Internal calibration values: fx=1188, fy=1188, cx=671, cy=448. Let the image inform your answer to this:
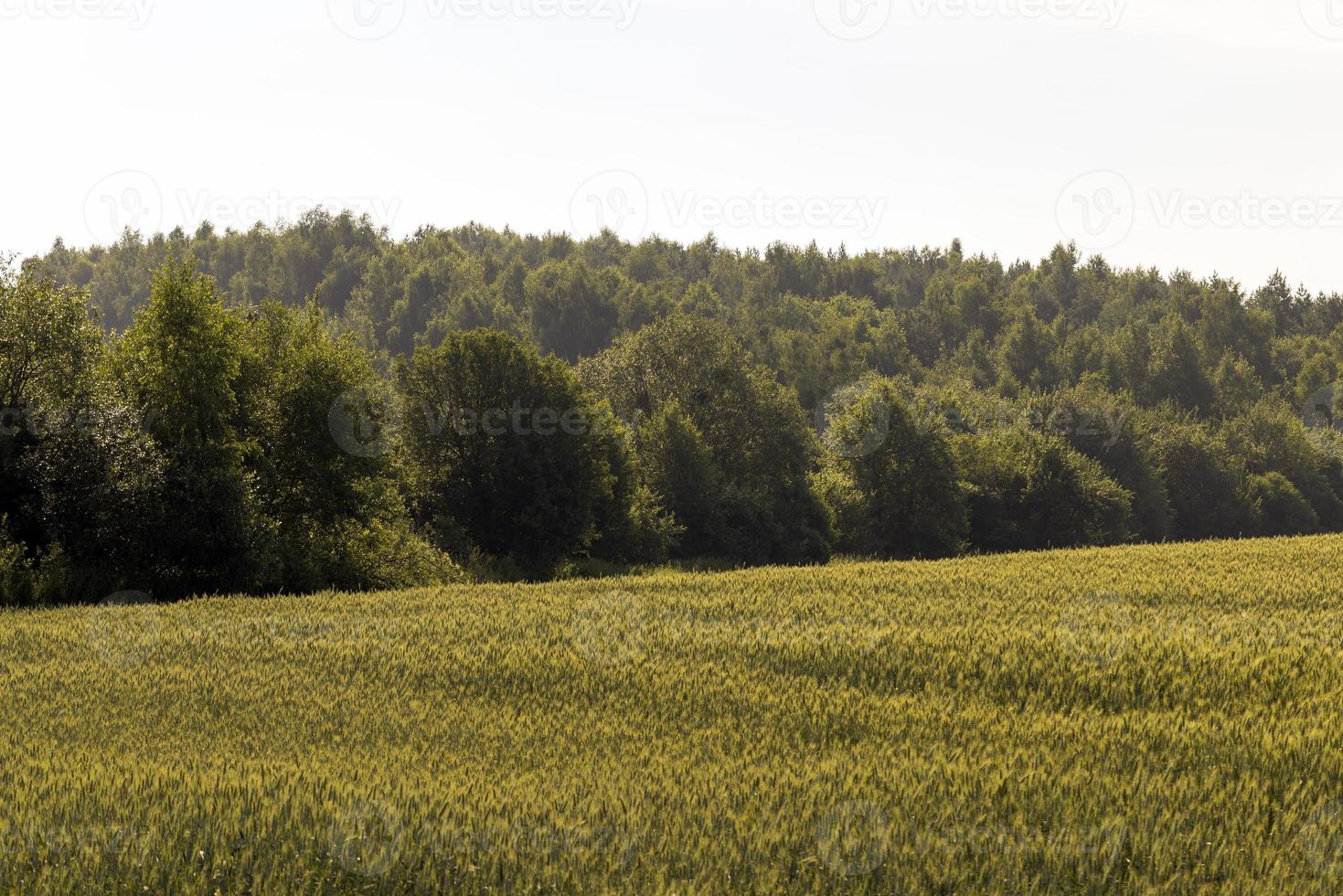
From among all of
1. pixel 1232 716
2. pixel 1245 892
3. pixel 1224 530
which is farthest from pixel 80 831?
pixel 1224 530

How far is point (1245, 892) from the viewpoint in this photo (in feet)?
27.7

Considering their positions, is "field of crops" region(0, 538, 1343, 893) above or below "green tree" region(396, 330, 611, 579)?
below

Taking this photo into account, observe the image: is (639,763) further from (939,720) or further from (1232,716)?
(1232,716)

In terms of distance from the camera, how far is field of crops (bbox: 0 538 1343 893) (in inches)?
352

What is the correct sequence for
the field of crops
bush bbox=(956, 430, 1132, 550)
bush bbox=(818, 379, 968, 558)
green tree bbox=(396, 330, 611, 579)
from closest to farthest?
the field of crops → green tree bbox=(396, 330, 611, 579) → bush bbox=(818, 379, 968, 558) → bush bbox=(956, 430, 1132, 550)

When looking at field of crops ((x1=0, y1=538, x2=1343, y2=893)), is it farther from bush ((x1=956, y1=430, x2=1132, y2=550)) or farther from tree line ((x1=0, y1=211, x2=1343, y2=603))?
bush ((x1=956, y1=430, x2=1132, y2=550))

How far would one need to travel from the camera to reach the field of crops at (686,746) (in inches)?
352

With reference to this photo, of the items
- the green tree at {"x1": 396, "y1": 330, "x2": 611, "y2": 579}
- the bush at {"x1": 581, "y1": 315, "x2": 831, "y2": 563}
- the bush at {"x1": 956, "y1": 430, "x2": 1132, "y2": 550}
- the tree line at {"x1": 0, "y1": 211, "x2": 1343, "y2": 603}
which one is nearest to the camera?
the tree line at {"x1": 0, "y1": 211, "x2": 1343, "y2": 603}

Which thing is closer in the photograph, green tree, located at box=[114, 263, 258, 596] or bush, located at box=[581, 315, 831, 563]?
green tree, located at box=[114, 263, 258, 596]

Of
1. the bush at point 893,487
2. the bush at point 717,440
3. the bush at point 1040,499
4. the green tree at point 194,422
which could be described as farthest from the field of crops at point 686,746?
the bush at point 1040,499

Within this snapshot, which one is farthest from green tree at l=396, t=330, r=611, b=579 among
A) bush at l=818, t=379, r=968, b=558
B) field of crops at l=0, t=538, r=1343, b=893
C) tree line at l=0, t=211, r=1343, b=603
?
field of crops at l=0, t=538, r=1343, b=893

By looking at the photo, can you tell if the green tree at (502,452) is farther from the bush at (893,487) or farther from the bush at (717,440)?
the bush at (893,487)

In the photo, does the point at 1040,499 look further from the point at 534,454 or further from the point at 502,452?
the point at 502,452

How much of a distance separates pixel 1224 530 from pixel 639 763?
3663 inches
